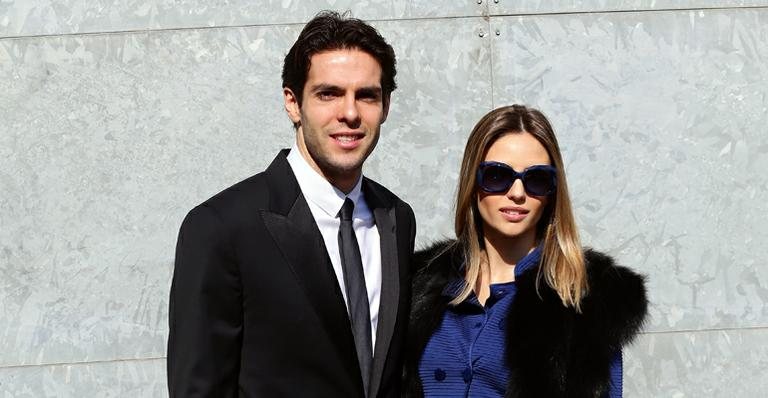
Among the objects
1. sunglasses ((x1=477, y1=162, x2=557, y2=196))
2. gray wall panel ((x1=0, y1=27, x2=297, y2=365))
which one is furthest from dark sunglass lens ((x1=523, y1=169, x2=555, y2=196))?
gray wall panel ((x1=0, y1=27, x2=297, y2=365))

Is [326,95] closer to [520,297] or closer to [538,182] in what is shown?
[538,182]

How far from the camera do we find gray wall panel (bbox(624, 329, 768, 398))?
4.16 meters

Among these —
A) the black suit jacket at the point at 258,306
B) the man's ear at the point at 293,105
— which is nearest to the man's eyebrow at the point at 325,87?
the man's ear at the point at 293,105

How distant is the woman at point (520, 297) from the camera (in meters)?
2.78

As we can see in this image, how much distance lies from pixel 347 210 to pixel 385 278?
214 mm

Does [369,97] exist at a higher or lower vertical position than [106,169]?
higher

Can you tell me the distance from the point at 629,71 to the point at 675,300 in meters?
0.89

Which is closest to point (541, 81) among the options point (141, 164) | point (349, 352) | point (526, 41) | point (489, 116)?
point (526, 41)

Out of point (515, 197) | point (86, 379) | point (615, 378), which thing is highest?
point (515, 197)

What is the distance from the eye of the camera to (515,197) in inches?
113

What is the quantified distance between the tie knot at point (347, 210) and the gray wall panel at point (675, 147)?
1.60 m

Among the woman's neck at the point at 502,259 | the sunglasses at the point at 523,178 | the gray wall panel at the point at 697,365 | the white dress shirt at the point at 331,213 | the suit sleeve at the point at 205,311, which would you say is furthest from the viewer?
the gray wall panel at the point at 697,365

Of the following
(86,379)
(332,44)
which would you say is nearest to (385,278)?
(332,44)

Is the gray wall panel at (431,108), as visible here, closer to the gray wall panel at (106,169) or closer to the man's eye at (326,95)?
the gray wall panel at (106,169)
